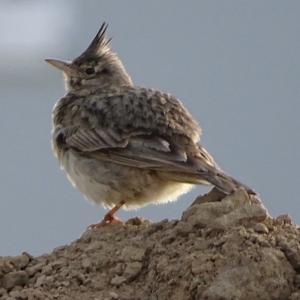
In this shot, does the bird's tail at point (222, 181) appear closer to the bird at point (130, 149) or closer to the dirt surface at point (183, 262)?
the bird at point (130, 149)

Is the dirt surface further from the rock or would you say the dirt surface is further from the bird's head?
the bird's head

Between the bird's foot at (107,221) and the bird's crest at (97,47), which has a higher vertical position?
the bird's crest at (97,47)

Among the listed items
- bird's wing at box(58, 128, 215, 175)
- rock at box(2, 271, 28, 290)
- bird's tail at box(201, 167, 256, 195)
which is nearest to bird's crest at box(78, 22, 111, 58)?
bird's wing at box(58, 128, 215, 175)

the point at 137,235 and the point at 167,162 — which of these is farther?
the point at 167,162

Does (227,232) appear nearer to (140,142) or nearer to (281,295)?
(281,295)

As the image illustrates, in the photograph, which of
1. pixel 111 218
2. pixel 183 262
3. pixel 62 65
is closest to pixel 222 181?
pixel 111 218

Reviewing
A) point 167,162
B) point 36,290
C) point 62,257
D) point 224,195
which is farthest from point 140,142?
point 36,290

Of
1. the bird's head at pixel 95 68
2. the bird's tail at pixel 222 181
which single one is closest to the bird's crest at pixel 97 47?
the bird's head at pixel 95 68
